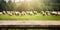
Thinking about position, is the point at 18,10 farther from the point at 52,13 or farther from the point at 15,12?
the point at 52,13

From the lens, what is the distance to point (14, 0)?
146 cm

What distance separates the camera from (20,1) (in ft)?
4.74

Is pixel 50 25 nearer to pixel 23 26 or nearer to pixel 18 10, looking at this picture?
pixel 23 26

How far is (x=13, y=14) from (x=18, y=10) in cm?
7

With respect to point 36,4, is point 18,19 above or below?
below

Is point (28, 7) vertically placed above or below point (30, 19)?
above

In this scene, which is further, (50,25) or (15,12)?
(15,12)

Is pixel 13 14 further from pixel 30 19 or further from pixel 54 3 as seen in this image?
pixel 54 3

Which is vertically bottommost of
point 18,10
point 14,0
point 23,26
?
point 23,26

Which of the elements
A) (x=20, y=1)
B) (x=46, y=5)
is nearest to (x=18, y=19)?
(x=20, y=1)

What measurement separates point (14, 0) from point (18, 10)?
12 cm

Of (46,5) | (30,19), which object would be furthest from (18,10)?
(46,5)

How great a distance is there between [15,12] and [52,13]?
0.41 metres

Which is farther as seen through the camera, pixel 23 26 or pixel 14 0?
pixel 14 0
